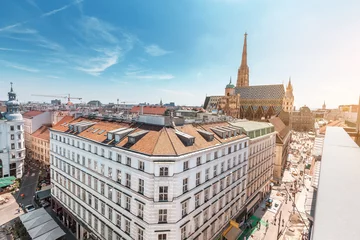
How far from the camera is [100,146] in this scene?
29375 millimetres

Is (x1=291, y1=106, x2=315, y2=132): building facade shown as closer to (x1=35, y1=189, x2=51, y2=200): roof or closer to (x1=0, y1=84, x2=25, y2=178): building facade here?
(x1=35, y1=189, x2=51, y2=200): roof

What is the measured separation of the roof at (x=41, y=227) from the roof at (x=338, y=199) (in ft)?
134

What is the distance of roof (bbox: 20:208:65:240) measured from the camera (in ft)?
105

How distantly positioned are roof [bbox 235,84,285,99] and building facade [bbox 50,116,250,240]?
11898 cm

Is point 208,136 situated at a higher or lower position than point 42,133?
higher

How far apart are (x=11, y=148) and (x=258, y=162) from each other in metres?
70.8


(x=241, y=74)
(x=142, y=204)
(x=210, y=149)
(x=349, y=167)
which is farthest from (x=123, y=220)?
(x=241, y=74)

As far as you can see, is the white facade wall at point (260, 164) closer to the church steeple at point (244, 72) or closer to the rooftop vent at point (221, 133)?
the rooftop vent at point (221, 133)

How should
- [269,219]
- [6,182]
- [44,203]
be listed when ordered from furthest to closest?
[6,182], [44,203], [269,219]

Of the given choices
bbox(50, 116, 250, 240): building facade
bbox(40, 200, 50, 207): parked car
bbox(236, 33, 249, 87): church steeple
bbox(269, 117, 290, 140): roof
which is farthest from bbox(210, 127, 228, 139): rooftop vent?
bbox(236, 33, 249, 87): church steeple

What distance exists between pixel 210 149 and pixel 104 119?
76.0ft

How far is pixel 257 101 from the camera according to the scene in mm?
146875

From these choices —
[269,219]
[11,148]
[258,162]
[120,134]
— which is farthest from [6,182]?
[269,219]

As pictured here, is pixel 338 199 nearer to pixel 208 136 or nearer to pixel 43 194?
pixel 208 136
